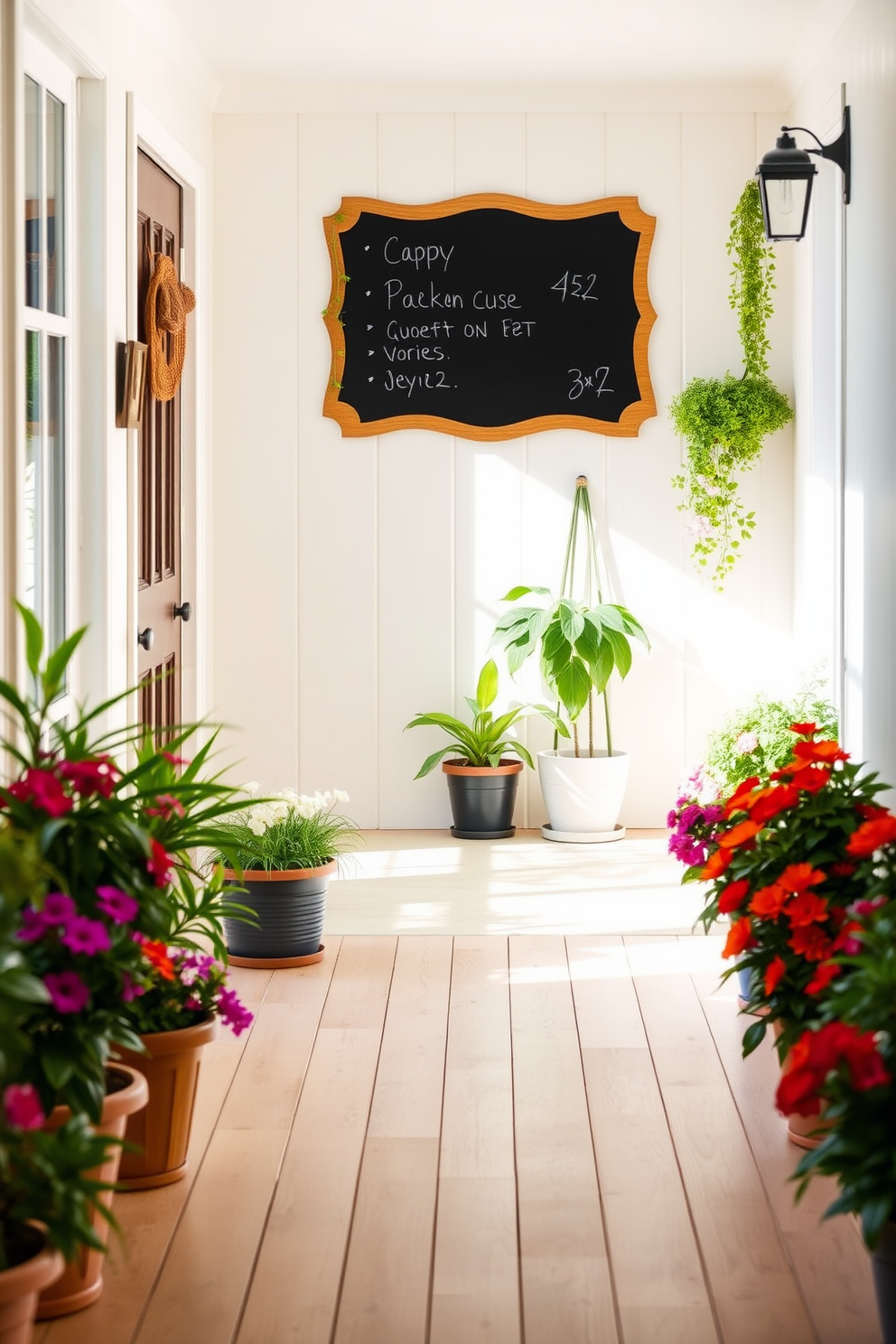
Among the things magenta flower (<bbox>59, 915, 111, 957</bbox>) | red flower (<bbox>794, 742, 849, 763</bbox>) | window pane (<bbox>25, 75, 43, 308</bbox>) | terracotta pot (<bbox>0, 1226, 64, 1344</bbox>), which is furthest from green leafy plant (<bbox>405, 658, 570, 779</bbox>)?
terracotta pot (<bbox>0, 1226, 64, 1344</bbox>)

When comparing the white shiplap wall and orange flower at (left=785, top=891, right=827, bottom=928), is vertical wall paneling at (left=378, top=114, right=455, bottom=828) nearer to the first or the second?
the white shiplap wall

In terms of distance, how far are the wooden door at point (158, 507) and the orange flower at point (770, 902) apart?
2.30 metres

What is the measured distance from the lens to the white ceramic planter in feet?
16.8

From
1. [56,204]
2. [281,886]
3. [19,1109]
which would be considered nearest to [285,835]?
[281,886]

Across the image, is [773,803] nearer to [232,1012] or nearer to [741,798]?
[741,798]

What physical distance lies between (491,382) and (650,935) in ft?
7.26

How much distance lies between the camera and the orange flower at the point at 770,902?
238 centimetres

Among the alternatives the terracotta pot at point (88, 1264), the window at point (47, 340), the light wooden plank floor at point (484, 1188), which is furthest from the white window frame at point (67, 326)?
the terracotta pot at point (88, 1264)

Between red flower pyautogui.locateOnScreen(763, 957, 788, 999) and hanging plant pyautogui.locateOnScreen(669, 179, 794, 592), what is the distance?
297 cm

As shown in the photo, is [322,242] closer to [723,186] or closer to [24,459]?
[723,186]

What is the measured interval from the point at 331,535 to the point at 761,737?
188 centimetres

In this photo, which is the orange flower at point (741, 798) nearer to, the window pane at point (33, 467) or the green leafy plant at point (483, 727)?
the window pane at point (33, 467)

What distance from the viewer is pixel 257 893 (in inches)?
146

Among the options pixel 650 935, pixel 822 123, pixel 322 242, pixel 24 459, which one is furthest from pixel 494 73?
A: pixel 650 935
